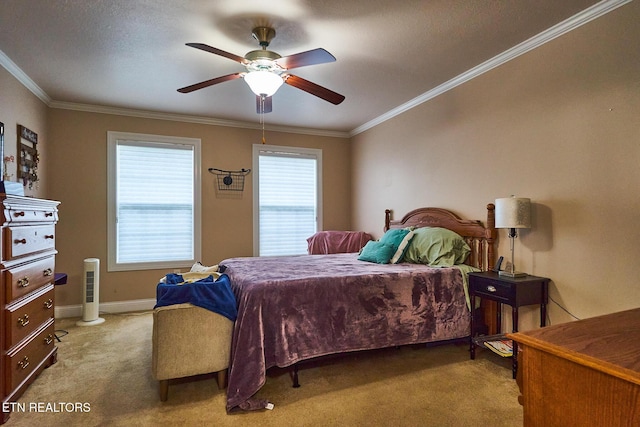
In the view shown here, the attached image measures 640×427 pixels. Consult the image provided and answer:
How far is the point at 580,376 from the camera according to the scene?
883 mm

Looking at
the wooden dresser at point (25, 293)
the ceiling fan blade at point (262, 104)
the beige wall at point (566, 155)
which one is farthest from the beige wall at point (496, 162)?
the ceiling fan blade at point (262, 104)

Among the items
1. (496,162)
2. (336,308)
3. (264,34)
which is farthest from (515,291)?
(264,34)

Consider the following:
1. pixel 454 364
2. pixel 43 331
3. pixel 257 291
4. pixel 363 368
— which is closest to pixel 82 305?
pixel 43 331

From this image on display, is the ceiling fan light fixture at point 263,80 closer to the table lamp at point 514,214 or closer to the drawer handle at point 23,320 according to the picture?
the table lamp at point 514,214

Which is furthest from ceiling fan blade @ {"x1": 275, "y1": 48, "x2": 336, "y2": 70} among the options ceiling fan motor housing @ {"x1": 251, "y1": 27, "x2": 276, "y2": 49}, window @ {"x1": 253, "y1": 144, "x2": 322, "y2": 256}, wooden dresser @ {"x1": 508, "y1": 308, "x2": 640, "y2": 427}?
window @ {"x1": 253, "y1": 144, "x2": 322, "y2": 256}

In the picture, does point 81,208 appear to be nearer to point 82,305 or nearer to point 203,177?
point 82,305

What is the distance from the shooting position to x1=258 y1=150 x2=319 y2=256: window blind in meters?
5.08

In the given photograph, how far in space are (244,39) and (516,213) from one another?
99.9 inches

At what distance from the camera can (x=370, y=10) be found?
2262 mm

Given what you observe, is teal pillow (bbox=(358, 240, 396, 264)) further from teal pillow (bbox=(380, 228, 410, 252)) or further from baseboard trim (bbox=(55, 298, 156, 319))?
baseboard trim (bbox=(55, 298, 156, 319))

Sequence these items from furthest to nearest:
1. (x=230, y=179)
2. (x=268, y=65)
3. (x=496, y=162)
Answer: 1. (x=230, y=179)
2. (x=496, y=162)
3. (x=268, y=65)

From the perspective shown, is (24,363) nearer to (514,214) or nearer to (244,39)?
(244,39)

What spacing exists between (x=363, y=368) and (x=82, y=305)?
3559 mm

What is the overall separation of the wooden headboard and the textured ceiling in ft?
4.57
